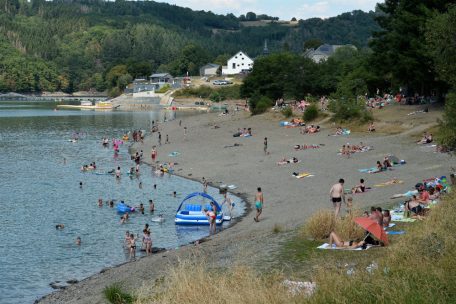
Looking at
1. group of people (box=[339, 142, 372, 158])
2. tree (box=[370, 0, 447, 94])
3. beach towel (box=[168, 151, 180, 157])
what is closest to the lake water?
beach towel (box=[168, 151, 180, 157])

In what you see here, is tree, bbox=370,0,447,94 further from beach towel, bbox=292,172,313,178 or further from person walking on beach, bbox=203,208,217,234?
person walking on beach, bbox=203,208,217,234

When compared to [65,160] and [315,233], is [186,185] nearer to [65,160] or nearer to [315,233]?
[65,160]

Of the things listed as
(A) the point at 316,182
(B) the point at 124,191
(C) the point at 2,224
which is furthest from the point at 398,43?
(C) the point at 2,224

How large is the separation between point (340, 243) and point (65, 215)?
17174mm

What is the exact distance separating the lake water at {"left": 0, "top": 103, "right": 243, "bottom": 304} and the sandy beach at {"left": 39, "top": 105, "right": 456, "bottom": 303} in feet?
4.80

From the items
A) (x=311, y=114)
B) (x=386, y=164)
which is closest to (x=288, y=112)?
(x=311, y=114)

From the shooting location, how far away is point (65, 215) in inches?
1232

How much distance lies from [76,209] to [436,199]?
17.3 meters

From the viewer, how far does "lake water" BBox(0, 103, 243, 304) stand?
22359 mm

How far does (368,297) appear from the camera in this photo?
9.22 meters

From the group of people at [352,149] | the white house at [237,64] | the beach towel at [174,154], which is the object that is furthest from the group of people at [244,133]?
the white house at [237,64]

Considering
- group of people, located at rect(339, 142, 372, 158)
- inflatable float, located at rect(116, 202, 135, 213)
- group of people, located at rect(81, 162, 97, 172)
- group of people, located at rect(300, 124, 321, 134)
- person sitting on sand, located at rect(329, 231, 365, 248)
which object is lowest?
group of people, located at rect(81, 162, 97, 172)

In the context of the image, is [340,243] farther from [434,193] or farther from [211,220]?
[211,220]

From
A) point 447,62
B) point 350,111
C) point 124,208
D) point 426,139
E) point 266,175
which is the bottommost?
point 124,208
